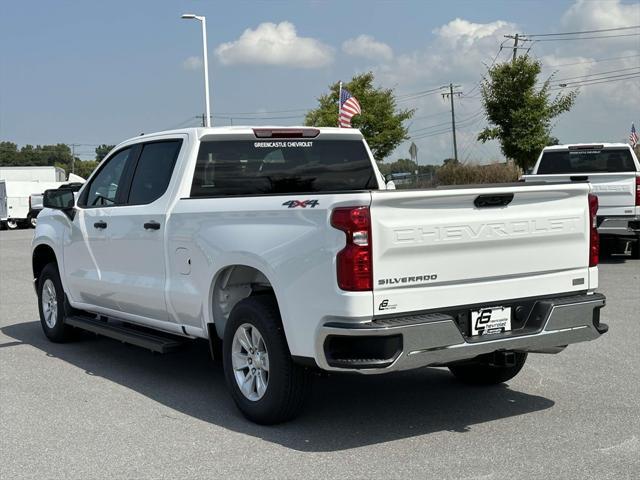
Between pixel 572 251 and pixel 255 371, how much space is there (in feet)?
7.33

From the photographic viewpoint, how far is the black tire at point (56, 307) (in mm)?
8234

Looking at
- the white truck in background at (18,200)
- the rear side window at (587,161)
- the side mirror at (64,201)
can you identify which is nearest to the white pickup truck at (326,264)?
the side mirror at (64,201)

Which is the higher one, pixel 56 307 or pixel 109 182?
pixel 109 182

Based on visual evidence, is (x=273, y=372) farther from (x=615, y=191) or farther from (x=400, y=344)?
(x=615, y=191)

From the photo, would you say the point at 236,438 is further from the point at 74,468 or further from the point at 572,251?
the point at 572,251

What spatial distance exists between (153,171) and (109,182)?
0.87 metres

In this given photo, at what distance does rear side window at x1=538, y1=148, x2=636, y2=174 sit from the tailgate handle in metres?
11.0

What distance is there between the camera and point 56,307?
328 inches

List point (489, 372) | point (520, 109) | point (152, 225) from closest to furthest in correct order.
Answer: point (489, 372) → point (152, 225) → point (520, 109)

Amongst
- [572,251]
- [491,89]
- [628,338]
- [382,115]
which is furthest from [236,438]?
[382,115]

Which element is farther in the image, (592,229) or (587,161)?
(587,161)

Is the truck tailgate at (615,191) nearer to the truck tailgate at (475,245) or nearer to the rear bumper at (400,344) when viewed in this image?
the truck tailgate at (475,245)

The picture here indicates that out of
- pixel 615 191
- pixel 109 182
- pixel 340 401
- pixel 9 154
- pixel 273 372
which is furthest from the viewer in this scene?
pixel 9 154

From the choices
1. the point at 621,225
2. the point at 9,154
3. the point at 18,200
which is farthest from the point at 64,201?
the point at 9,154
